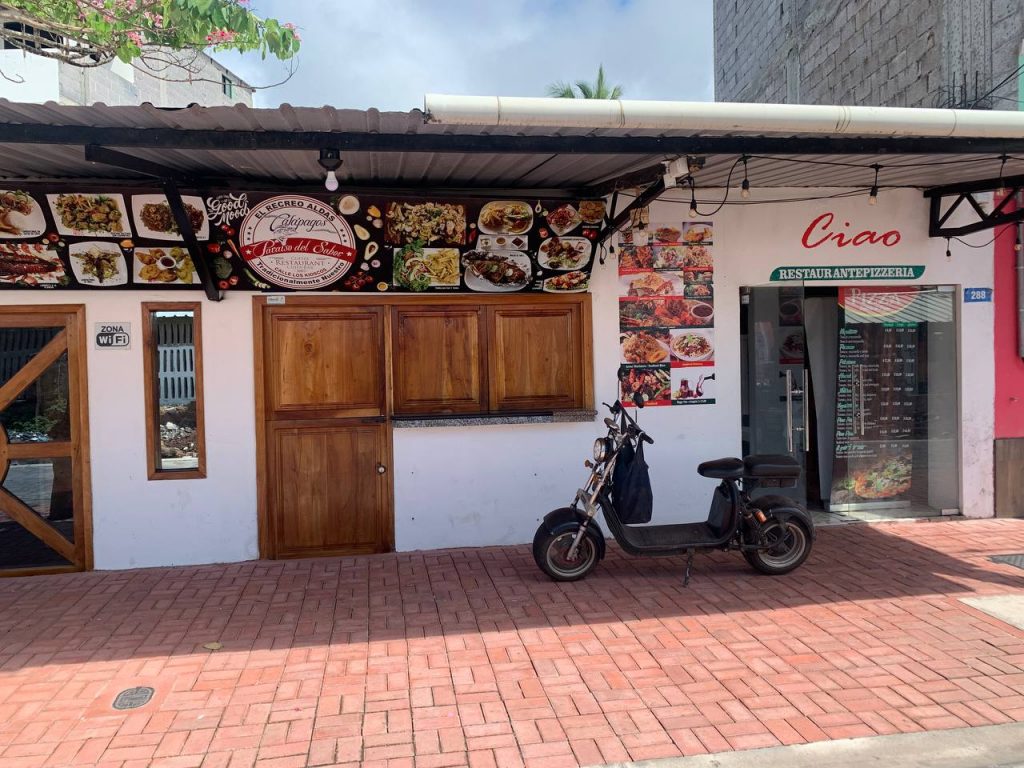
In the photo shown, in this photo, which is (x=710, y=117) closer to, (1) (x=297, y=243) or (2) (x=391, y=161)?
(2) (x=391, y=161)

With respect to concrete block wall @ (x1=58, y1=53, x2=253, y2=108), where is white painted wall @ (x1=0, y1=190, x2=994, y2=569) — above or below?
below

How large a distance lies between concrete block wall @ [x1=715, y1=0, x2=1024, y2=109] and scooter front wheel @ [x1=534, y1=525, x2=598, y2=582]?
7.09 meters

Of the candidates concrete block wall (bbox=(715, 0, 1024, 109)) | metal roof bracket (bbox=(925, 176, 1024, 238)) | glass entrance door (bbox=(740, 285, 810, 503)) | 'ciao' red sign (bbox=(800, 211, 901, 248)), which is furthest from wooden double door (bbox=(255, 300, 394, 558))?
concrete block wall (bbox=(715, 0, 1024, 109))

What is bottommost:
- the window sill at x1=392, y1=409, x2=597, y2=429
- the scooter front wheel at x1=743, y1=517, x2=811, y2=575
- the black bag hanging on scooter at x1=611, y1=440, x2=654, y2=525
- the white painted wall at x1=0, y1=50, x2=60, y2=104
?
the scooter front wheel at x1=743, y1=517, x2=811, y2=575

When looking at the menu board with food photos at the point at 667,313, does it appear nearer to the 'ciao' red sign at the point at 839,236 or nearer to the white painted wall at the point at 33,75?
the 'ciao' red sign at the point at 839,236

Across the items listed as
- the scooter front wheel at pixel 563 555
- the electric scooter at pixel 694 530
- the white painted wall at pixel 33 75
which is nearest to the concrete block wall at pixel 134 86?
the white painted wall at pixel 33 75

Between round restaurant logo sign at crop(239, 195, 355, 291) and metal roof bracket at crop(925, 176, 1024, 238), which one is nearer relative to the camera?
round restaurant logo sign at crop(239, 195, 355, 291)

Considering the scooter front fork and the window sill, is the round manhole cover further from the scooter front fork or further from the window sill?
the window sill

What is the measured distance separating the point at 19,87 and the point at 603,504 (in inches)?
565

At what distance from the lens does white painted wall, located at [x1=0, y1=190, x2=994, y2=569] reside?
699 cm

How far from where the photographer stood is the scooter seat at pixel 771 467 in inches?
253

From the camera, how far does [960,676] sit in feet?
15.5

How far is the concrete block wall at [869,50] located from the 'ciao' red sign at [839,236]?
2697 mm

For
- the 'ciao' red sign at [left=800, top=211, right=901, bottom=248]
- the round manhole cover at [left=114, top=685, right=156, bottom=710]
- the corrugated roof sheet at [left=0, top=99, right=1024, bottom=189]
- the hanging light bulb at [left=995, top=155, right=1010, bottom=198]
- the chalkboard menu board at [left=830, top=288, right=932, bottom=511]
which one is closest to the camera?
the round manhole cover at [left=114, top=685, right=156, bottom=710]
